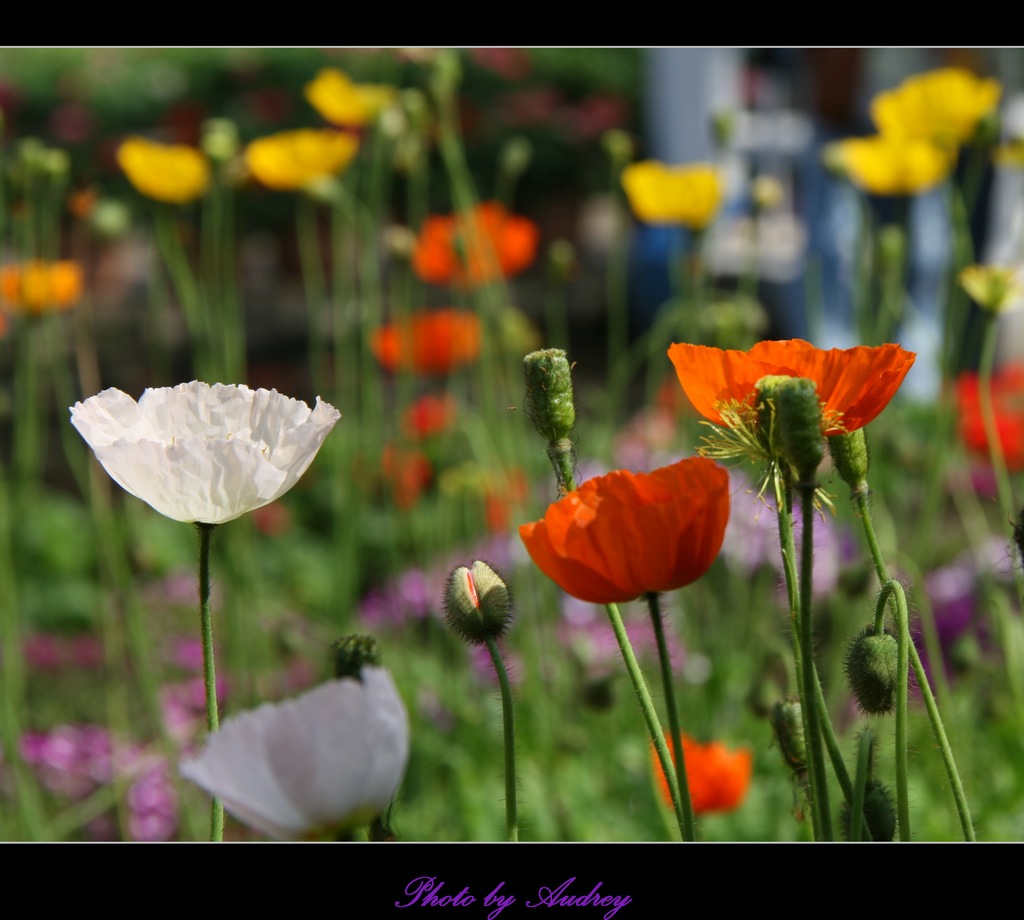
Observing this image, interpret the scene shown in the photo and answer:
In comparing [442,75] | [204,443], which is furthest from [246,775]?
→ [442,75]

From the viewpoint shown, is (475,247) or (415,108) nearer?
(415,108)

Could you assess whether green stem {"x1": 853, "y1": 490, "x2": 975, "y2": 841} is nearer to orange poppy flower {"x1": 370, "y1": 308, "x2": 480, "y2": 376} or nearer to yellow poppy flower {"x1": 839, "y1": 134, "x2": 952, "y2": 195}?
yellow poppy flower {"x1": 839, "y1": 134, "x2": 952, "y2": 195}

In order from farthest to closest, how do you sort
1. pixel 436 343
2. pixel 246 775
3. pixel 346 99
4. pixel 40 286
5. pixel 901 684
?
pixel 436 343, pixel 346 99, pixel 40 286, pixel 901 684, pixel 246 775

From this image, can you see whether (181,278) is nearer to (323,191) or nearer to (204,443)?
(323,191)

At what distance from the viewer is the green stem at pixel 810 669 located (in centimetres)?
48

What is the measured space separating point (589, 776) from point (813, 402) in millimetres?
1067

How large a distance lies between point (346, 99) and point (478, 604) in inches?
43.7

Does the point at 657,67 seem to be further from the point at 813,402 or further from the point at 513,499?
the point at 813,402

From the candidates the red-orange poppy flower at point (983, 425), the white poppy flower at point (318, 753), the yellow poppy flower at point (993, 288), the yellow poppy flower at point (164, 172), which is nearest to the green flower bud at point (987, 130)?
the yellow poppy flower at point (993, 288)

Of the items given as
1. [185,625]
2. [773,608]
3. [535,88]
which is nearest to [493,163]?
[535,88]

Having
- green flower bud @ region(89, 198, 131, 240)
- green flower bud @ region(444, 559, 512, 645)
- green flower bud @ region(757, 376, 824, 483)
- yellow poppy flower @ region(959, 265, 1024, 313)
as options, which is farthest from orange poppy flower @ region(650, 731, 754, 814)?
green flower bud @ region(89, 198, 131, 240)

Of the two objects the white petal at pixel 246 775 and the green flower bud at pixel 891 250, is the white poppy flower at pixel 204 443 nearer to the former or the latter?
the white petal at pixel 246 775

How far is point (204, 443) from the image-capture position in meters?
0.52

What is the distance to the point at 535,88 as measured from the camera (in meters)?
5.54
